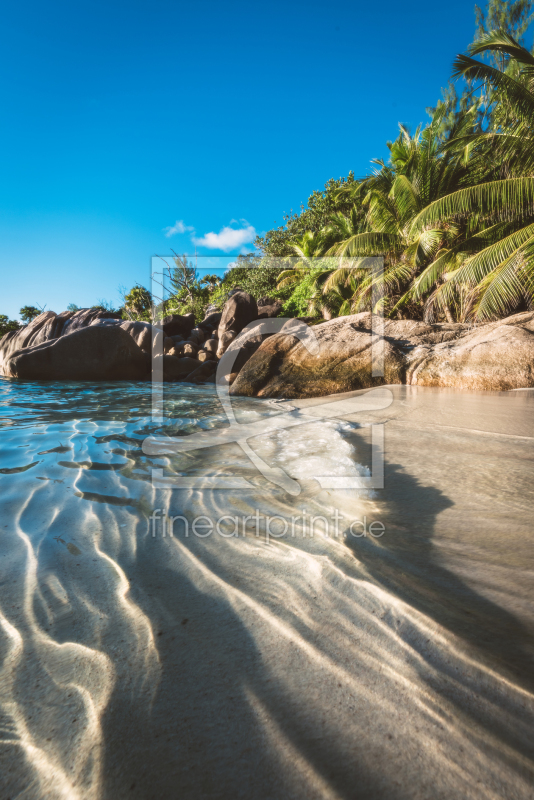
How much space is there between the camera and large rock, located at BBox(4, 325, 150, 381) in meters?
11.2

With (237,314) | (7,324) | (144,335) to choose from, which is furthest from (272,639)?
(7,324)

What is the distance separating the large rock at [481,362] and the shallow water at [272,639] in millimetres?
4496

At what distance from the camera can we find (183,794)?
0.64m

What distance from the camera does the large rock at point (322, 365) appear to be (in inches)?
276

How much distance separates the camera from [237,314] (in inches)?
658

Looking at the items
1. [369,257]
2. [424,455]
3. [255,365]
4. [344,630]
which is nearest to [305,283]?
[369,257]

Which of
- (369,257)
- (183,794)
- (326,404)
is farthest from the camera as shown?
(369,257)

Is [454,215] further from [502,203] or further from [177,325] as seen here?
[177,325]

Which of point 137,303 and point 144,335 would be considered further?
point 137,303

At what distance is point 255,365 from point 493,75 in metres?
8.26

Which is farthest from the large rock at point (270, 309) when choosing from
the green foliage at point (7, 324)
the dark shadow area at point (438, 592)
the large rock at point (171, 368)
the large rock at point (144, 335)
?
the green foliage at point (7, 324)

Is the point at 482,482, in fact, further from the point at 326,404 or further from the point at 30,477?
the point at 326,404

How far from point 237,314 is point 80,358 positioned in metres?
7.22

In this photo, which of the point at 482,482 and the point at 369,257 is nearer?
the point at 482,482
